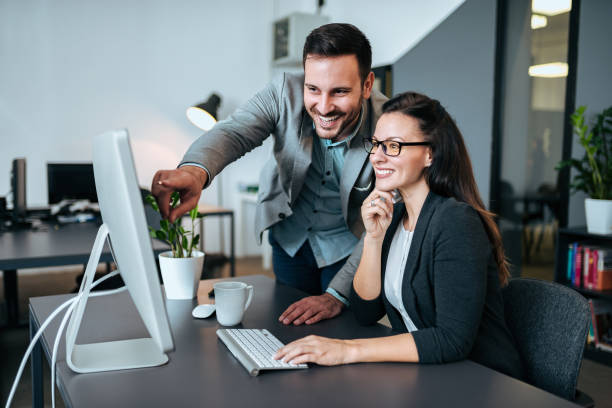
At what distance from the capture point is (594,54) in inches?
126

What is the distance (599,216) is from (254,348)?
8.59 feet

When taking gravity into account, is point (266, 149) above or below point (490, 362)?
above

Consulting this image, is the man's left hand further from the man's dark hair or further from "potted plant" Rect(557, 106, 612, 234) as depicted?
"potted plant" Rect(557, 106, 612, 234)

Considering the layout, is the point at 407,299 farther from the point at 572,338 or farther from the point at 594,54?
the point at 594,54

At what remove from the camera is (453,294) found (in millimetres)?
1076

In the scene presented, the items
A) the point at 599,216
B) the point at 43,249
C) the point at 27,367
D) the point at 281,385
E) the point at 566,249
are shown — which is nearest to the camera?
the point at 281,385


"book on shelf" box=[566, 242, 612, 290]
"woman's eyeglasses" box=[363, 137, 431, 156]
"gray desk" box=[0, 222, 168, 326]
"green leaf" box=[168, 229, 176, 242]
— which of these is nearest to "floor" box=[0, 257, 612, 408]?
"gray desk" box=[0, 222, 168, 326]

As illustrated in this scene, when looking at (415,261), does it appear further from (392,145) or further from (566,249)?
(566,249)

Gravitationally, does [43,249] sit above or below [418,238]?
below

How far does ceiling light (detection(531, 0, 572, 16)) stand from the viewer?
3.34 meters

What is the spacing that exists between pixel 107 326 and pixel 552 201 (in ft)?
10.5

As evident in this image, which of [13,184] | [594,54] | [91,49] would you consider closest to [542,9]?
[594,54]

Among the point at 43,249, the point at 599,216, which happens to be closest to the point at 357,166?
the point at 43,249

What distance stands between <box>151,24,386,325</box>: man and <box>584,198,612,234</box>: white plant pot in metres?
1.89
